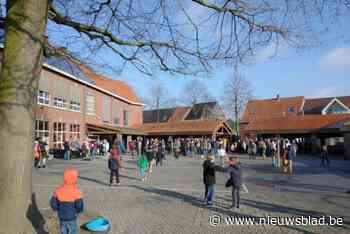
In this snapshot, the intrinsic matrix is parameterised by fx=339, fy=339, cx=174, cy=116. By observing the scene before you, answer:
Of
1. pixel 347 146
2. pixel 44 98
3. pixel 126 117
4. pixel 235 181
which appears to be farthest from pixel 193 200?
pixel 126 117

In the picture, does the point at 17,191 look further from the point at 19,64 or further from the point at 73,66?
the point at 73,66

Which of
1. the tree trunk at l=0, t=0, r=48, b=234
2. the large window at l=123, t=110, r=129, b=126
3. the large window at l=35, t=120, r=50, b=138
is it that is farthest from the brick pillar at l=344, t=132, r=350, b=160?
the large window at l=123, t=110, r=129, b=126

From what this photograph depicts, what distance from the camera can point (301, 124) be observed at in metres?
37.2

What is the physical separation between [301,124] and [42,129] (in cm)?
2654

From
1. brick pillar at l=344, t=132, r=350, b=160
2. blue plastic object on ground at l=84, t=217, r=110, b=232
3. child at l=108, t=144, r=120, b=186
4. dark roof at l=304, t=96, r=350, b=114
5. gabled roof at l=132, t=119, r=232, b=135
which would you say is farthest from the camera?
dark roof at l=304, t=96, r=350, b=114

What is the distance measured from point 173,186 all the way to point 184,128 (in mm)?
31097

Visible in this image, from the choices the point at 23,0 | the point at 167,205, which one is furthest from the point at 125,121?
the point at 23,0

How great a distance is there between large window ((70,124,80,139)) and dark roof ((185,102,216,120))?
3023 centimetres

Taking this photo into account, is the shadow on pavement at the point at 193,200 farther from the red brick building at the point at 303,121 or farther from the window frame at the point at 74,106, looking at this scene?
the window frame at the point at 74,106

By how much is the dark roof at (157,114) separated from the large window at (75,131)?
108 ft

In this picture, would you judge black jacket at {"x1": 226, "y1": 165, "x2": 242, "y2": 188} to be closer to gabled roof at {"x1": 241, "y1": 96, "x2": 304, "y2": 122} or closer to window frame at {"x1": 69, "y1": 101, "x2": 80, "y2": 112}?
window frame at {"x1": 69, "y1": 101, "x2": 80, "y2": 112}

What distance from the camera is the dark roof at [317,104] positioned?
2044 inches

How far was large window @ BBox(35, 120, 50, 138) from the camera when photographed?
2581 centimetres

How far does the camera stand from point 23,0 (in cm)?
486
